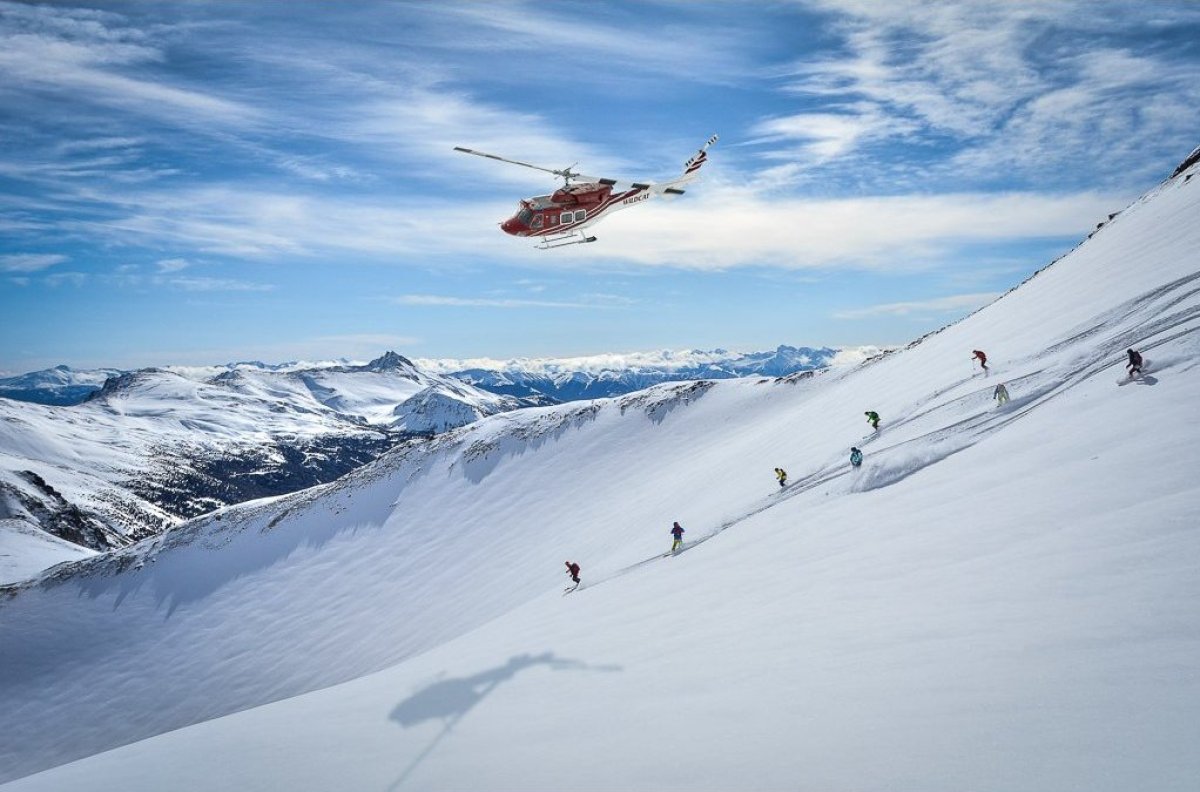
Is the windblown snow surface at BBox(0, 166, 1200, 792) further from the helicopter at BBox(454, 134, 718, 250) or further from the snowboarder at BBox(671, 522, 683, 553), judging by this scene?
the helicopter at BBox(454, 134, 718, 250)

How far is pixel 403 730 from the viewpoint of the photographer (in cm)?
1158

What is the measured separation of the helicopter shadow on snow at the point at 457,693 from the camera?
1182cm

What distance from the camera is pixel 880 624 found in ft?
31.4

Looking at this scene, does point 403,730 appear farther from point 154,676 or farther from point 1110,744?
point 154,676

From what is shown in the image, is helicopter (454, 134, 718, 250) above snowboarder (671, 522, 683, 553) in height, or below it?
above

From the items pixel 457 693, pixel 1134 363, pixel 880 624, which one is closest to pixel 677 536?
pixel 457 693

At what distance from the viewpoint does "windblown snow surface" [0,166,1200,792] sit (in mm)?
6438

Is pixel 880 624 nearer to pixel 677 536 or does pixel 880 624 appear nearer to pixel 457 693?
pixel 457 693

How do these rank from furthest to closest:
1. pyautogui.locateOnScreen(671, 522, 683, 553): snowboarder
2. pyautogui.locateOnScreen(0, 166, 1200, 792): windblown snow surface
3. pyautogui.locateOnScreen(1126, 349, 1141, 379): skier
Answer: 1. pyautogui.locateOnScreen(671, 522, 683, 553): snowboarder
2. pyautogui.locateOnScreen(1126, 349, 1141, 379): skier
3. pyautogui.locateOnScreen(0, 166, 1200, 792): windblown snow surface

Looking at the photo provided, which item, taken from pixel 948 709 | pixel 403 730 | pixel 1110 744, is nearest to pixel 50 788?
pixel 403 730

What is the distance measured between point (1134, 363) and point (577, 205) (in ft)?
85.6

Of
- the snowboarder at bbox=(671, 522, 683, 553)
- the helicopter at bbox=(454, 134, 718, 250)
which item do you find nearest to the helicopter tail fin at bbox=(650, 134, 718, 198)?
the helicopter at bbox=(454, 134, 718, 250)

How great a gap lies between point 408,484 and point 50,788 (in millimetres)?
55147

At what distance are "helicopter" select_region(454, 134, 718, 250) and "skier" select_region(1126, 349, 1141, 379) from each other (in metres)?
23.1
